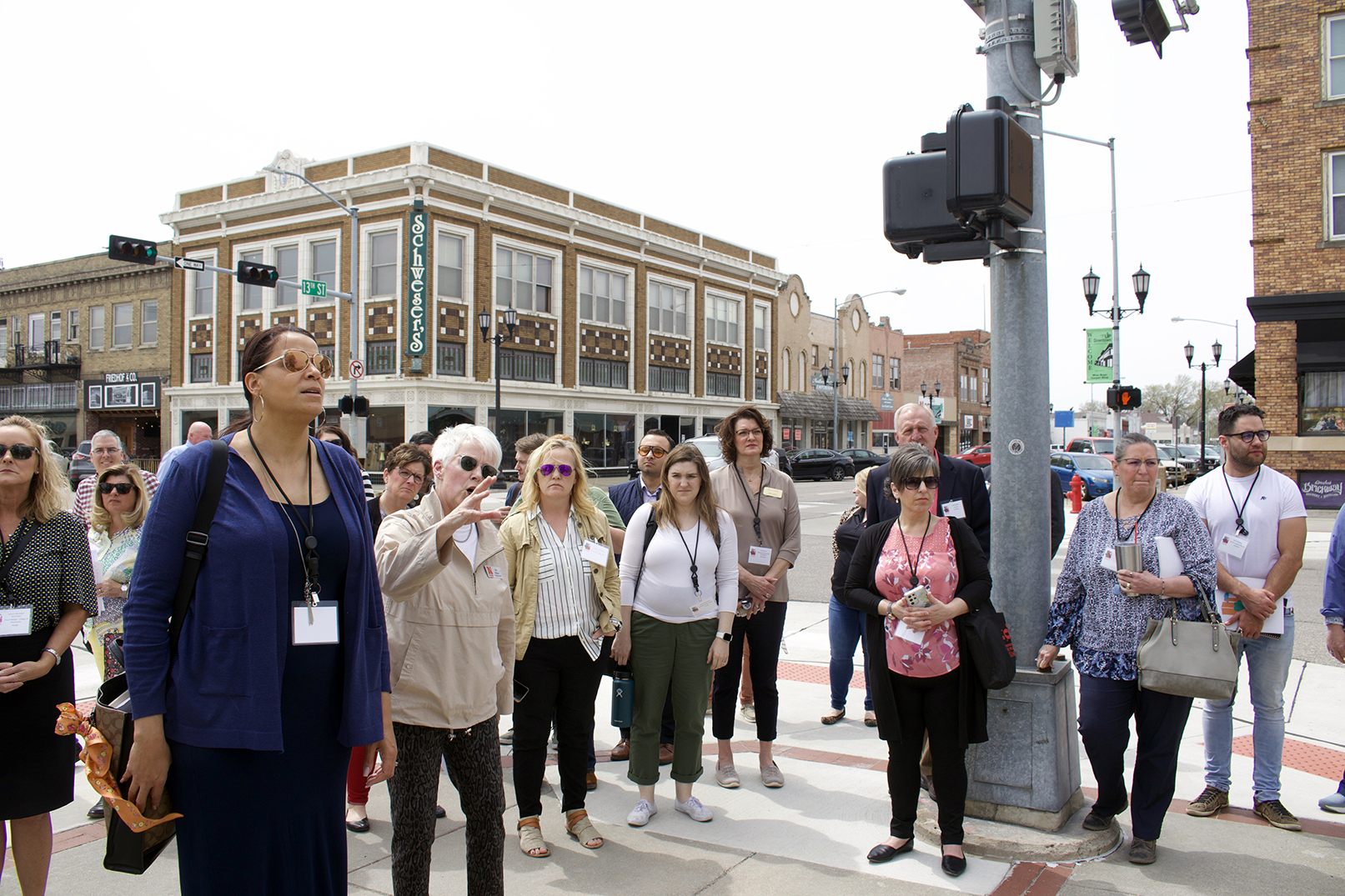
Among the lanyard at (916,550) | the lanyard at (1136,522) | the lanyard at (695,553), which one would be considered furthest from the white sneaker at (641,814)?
the lanyard at (1136,522)

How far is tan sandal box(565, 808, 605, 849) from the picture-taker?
4.16m

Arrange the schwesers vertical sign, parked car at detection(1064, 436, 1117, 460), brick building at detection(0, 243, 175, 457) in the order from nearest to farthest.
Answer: the schwesers vertical sign, brick building at detection(0, 243, 175, 457), parked car at detection(1064, 436, 1117, 460)

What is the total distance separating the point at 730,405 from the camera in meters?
44.4

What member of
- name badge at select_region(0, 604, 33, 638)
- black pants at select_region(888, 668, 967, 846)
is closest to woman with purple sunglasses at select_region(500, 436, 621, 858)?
black pants at select_region(888, 668, 967, 846)

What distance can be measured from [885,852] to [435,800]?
6.74 feet

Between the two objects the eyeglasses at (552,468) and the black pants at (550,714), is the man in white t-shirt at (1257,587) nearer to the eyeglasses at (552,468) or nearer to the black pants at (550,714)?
the black pants at (550,714)

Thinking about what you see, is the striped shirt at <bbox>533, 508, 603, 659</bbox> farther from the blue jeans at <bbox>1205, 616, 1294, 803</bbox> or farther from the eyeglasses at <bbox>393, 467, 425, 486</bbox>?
the blue jeans at <bbox>1205, 616, 1294, 803</bbox>

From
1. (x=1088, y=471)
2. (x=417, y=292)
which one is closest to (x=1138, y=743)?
(x=1088, y=471)

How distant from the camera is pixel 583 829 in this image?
421cm

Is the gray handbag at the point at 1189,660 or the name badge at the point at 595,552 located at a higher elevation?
the name badge at the point at 595,552

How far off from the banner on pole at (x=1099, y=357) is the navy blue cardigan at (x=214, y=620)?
21357 millimetres

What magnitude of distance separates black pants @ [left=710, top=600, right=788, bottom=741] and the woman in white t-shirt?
1.29 ft

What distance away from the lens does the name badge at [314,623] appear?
7.80 ft

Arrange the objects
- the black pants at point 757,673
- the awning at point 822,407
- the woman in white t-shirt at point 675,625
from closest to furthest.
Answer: the woman in white t-shirt at point 675,625 → the black pants at point 757,673 → the awning at point 822,407
